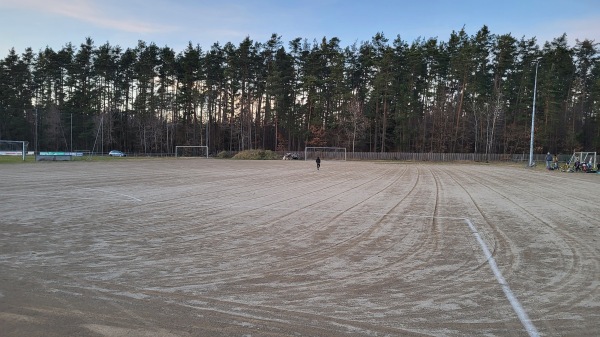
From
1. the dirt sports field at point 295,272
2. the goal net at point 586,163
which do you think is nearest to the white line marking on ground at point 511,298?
the dirt sports field at point 295,272

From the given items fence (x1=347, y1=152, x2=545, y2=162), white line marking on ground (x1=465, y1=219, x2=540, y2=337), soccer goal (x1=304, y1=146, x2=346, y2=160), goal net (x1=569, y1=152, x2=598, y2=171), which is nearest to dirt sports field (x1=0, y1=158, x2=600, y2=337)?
white line marking on ground (x1=465, y1=219, x2=540, y2=337)

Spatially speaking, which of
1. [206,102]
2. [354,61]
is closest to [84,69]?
[206,102]

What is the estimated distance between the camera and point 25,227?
888 centimetres

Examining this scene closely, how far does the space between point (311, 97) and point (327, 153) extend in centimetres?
1146

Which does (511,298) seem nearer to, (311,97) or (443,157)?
(443,157)

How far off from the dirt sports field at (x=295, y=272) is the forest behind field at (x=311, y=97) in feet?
203

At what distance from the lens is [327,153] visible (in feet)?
239

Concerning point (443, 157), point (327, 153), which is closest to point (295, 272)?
point (443, 157)

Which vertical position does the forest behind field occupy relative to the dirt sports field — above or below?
above

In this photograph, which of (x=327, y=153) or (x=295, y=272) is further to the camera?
(x=327, y=153)

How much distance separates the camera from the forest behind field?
68.6m

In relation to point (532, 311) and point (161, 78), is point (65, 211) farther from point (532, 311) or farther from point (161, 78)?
point (161, 78)

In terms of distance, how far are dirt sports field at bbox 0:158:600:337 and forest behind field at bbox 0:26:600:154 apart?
6184 centimetres

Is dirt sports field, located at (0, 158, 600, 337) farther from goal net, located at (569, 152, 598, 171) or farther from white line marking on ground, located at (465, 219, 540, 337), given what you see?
goal net, located at (569, 152, 598, 171)
